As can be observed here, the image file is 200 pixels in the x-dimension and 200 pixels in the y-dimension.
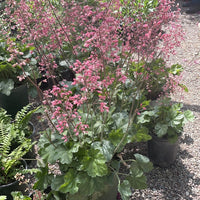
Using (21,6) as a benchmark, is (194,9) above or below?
below

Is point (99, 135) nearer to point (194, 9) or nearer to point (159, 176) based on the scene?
point (159, 176)

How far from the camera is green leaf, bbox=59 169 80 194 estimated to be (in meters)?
2.19

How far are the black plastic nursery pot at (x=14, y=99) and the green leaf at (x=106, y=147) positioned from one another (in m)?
1.92

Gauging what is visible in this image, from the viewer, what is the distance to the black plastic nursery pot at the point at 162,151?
3035 millimetres

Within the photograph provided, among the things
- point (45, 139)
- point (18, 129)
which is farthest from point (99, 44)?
point (18, 129)

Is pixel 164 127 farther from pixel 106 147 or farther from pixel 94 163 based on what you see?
pixel 94 163

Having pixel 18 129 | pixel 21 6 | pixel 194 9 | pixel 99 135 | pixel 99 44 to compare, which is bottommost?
pixel 194 9

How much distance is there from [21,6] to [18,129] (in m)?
1.37

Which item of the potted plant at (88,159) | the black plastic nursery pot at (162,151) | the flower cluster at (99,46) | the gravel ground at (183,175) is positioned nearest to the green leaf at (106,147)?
the potted plant at (88,159)

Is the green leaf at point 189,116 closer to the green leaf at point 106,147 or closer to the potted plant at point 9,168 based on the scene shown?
the green leaf at point 106,147

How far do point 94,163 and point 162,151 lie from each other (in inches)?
46.1

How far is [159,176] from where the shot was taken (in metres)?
3.04

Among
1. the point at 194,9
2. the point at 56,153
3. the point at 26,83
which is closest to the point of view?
the point at 56,153

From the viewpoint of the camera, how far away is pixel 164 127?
9.46 feet
